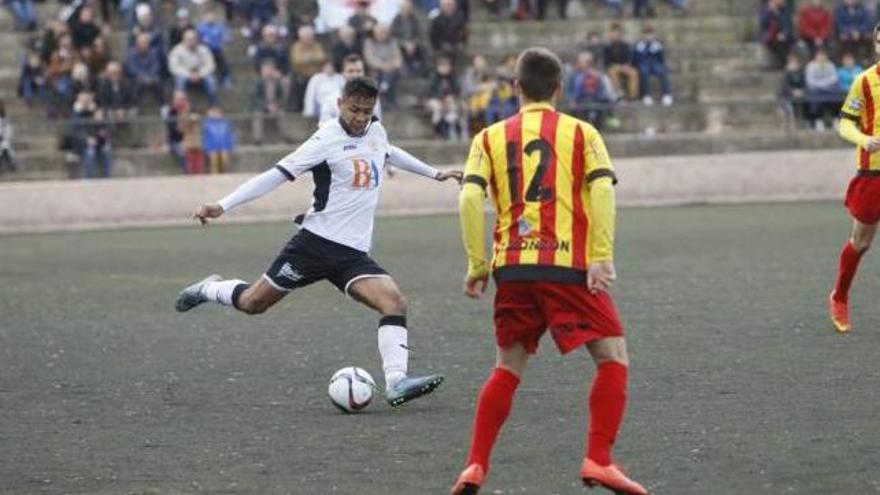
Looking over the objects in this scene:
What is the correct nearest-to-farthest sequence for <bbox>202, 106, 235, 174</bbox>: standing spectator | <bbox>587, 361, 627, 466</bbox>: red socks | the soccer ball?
1. <bbox>587, 361, 627, 466</bbox>: red socks
2. the soccer ball
3. <bbox>202, 106, 235, 174</bbox>: standing spectator

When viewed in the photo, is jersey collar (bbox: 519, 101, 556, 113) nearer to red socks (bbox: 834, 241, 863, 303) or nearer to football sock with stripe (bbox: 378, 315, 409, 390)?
football sock with stripe (bbox: 378, 315, 409, 390)

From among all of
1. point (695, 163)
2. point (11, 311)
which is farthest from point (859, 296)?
point (695, 163)

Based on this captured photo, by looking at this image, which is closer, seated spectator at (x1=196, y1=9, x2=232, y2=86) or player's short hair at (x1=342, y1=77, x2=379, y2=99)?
player's short hair at (x1=342, y1=77, x2=379, y2=99)

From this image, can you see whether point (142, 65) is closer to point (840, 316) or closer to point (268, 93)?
point (268, 93)

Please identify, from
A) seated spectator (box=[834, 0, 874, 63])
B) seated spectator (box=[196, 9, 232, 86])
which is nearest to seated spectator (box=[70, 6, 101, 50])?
seated spectator (box=[196, 9, 232, 86])

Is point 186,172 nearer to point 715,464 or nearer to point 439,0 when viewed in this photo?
point 439,0

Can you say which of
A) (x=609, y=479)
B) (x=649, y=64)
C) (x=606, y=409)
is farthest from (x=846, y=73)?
(x=609, y=479)

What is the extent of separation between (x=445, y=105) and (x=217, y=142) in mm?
3589

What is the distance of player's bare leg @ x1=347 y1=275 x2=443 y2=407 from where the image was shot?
31.7 feet

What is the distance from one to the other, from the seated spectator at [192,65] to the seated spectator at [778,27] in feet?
29.9

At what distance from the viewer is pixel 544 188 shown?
7168 mm

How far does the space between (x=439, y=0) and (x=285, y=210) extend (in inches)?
254

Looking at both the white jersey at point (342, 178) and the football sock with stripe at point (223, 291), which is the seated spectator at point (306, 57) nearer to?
the football sock with stripe at point (223, 291)

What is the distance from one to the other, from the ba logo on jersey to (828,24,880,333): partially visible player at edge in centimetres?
332
